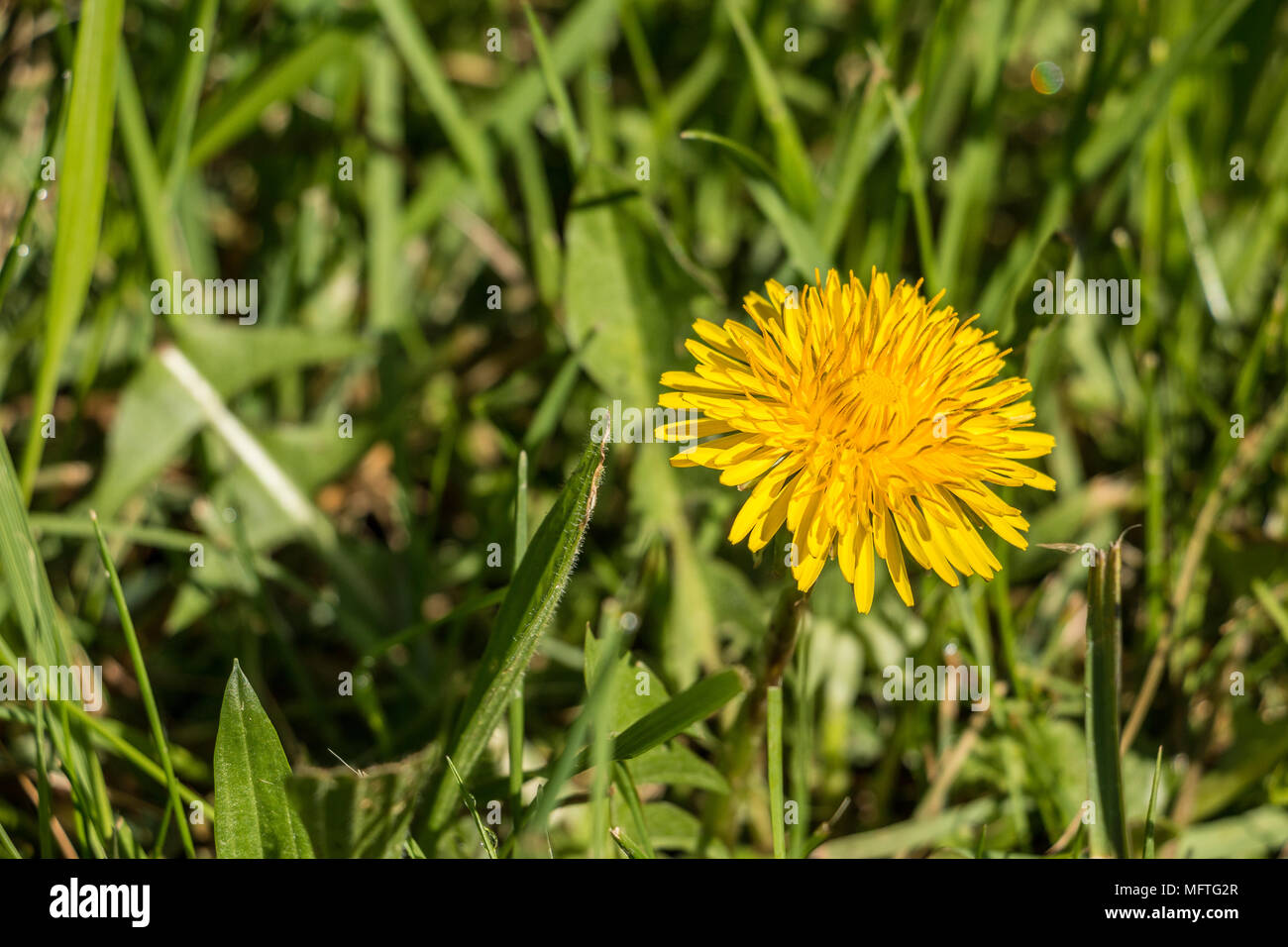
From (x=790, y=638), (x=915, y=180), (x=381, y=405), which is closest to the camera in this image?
(x=790, y=638)

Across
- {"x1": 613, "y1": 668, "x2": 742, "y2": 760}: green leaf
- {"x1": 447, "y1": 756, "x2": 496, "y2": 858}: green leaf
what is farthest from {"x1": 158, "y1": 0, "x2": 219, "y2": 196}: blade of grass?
{"x1": 613, "y1": 668, "x2": 742, "y2": 760}: green leaf

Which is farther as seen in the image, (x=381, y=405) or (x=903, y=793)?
(x=381, y=405)

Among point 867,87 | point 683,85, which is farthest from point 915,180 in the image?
point 683,85

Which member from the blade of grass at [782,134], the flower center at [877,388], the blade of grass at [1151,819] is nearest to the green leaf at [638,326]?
the blade of grass at [782,134]

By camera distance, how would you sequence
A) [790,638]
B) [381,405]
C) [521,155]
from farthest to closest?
1. [521,155]
2. [381,405]
3. [790,638]

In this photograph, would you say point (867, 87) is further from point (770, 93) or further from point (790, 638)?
point (790, 638)

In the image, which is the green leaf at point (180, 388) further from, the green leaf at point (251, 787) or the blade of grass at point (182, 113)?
the green leaf at point (251, 787)
